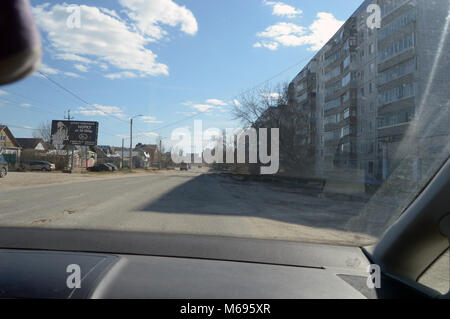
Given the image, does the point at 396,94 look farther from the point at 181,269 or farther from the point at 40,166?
the point at 40,166

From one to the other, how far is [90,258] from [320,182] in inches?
928

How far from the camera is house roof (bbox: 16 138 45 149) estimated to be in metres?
70.3

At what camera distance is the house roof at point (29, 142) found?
7031 centimetres

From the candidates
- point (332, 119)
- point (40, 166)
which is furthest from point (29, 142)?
point (332, 119)

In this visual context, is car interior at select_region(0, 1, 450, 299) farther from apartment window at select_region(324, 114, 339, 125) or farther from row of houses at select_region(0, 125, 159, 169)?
row of houses at select_region(0, 125, 159, 169)

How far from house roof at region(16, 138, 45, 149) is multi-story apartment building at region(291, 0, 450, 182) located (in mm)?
56198

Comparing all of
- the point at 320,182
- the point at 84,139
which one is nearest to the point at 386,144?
the point at 320,182

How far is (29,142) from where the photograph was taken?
7262 centimetres

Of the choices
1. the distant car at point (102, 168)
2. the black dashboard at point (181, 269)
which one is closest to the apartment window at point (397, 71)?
the black dashboard at point (181, 269)

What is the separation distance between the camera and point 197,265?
117 inches

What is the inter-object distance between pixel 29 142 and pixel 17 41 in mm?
83714

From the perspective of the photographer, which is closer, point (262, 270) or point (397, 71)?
point (262, 270)

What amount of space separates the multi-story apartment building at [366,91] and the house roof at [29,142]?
184ft

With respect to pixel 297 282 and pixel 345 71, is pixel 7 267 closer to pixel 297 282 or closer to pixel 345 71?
pixel 297 282
